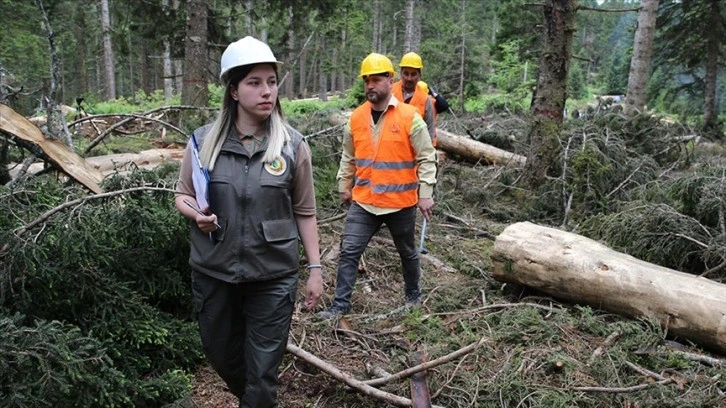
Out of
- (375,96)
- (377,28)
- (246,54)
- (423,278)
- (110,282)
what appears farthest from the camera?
(377,28)

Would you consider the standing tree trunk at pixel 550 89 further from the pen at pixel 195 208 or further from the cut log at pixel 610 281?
the pen at pixel 195 208

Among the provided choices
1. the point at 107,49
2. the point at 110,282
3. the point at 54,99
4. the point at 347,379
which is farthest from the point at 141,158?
the point at 107,49

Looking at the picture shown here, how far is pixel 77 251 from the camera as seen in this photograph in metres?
2.98

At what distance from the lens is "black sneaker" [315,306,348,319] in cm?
445

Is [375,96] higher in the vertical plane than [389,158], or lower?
higher

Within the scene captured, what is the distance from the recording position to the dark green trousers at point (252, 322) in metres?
2.68

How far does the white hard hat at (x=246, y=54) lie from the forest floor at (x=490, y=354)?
2.09 metres

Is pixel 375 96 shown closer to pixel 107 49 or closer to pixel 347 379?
pixel 347 379

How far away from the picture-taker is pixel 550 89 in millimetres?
7570

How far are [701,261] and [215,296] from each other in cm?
441

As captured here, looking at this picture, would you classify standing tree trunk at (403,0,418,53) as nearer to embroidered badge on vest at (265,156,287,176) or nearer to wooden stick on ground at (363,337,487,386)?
wooden stick on ground at (363,337,487,386)

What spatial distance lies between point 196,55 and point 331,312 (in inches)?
275

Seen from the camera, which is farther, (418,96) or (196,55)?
(196,55)

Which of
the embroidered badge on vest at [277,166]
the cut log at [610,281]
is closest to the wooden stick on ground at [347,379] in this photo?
the embroidered badge on vest at [277,166]
